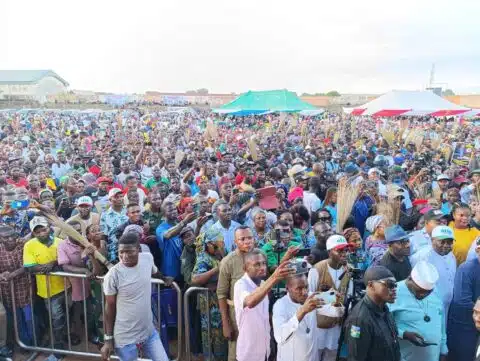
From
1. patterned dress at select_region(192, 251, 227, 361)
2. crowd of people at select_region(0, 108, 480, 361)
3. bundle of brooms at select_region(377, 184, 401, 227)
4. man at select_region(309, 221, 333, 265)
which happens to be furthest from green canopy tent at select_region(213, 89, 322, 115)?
patterned dress at select_region(192, 251, 227, 361)

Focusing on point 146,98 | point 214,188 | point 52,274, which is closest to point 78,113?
point 146,98

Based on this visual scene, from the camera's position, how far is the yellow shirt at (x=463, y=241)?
177 inches

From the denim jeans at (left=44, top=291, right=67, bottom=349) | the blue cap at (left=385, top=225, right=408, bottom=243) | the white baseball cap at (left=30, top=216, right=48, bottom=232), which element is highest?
the blue cap at (left=385, top=225, right=408, bottom=243)

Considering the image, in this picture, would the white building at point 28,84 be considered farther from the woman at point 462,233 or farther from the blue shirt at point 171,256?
the woman at point 462,233

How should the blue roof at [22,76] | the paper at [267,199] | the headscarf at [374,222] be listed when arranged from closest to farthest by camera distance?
the headscarf at [374,222]
the paper at [267,199]
the blue roof at [22,76]

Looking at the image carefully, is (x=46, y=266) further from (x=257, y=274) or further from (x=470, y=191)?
(x=470, y=191)

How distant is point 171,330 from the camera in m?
4.83

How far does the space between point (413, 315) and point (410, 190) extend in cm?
503

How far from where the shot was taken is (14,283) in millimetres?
4414

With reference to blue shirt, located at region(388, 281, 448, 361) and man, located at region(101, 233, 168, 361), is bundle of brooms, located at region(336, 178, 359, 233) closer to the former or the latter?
blue shirt, located at region(388, 281, 448, 361)

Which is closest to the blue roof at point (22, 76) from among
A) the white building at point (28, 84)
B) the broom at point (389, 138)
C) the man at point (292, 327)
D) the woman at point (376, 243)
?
the white building at point (28, 84)

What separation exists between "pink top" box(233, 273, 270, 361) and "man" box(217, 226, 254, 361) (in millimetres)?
269

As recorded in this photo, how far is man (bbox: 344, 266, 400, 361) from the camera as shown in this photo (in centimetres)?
276

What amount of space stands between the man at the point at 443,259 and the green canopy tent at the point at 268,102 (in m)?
9.23
